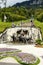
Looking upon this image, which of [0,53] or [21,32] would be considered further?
[21,32]

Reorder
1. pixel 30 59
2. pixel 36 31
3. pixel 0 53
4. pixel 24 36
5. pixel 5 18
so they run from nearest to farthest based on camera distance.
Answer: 1. pixel 30 59
2. pixel 0 53
3. pixel 24 36
4. pixel 36 31
5. pixel 5 18

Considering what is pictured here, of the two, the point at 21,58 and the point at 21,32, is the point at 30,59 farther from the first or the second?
the point at 21,32

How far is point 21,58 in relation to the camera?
28.2 meters

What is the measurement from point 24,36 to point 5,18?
29291mm

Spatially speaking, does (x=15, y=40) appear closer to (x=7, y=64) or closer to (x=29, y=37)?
(x=29, y=37)

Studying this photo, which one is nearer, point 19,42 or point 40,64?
point 40,64

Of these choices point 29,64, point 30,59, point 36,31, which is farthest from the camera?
point 36,31

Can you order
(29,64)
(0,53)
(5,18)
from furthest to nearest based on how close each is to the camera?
(5,18) → (0,53) → (29,64)

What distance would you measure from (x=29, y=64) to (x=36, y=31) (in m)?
23.9

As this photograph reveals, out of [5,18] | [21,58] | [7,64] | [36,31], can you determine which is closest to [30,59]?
[21,58]

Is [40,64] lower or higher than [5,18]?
lower

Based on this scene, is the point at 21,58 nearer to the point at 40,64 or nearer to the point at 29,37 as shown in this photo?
the point at 40,64

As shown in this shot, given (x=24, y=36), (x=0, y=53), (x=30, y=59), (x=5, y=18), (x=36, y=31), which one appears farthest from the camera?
(x=5, y=18)

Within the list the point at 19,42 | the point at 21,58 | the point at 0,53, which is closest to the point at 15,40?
the point at 19,42
